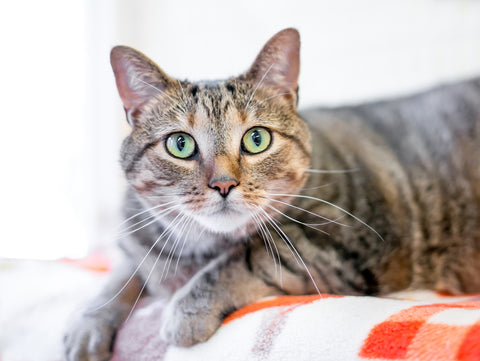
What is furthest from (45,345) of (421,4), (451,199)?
(421,4)

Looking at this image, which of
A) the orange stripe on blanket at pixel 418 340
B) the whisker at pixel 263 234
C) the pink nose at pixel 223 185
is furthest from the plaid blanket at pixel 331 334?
the pink nose at pixel 223 185

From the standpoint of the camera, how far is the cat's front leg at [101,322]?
2.61ft

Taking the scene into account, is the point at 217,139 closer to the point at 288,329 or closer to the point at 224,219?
the point at 224,219

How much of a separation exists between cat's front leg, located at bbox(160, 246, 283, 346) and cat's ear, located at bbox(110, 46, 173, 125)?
362 millimetres

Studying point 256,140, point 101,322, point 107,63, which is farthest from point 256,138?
point 107,63

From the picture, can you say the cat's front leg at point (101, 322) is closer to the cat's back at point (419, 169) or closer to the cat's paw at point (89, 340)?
the cat's paw at point (89, 340)

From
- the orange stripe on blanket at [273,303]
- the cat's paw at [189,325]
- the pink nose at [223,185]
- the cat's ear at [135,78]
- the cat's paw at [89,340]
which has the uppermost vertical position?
the cat's ear at [135,78]

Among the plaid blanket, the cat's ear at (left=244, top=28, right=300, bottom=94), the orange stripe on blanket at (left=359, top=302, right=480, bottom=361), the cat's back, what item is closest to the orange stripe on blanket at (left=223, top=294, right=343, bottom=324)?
the plaid blanket

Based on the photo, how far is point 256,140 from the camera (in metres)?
0.85

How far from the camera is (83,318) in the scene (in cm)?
86

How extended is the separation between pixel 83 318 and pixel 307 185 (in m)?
0.56

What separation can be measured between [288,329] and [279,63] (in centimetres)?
52

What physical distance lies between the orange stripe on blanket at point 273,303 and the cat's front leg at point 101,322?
24 centimetres

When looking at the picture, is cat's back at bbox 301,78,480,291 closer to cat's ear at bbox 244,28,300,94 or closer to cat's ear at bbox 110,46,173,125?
cat's ear at bbox 244,28,300,94
